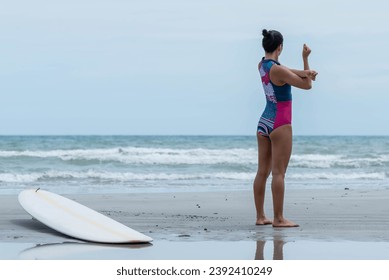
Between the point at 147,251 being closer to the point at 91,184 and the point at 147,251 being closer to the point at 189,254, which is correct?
the point at 189,254

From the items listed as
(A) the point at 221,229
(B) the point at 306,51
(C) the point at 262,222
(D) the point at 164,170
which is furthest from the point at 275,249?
(D) the point at 164,170

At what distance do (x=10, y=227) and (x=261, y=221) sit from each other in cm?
203

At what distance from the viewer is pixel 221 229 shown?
5.98 metres

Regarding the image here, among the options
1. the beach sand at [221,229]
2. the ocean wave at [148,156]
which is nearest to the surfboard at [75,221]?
the beach sand at [221,229]

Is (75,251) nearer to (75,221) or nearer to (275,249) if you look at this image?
(75,221)

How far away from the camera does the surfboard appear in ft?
17.2

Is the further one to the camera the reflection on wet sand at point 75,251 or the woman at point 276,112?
the woman at point 276,112

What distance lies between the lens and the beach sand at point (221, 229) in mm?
4805

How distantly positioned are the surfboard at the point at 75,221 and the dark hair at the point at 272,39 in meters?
1.83

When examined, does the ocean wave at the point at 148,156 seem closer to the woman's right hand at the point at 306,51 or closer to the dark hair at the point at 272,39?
the dark hair at the point at 272,39

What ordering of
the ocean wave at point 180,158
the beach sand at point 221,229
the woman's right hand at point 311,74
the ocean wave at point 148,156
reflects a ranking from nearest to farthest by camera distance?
the beach sand at point 221,229 → the woman's right hand at point 311,74 → the ocean wave at point 180,158 → the ocean wave at point 148,156

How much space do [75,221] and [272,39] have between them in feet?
6.86

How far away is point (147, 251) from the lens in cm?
487

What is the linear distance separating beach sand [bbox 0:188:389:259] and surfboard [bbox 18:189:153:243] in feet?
0.27
